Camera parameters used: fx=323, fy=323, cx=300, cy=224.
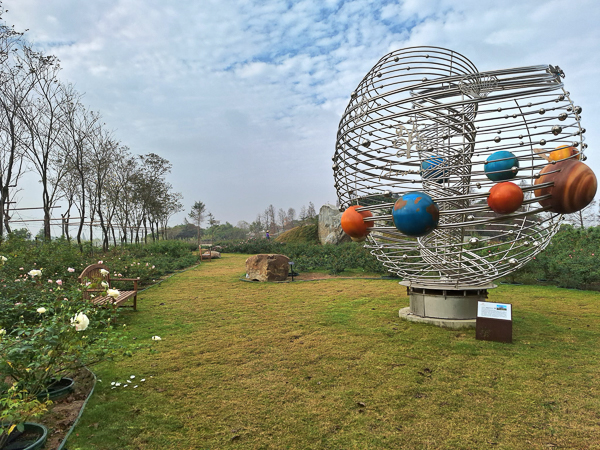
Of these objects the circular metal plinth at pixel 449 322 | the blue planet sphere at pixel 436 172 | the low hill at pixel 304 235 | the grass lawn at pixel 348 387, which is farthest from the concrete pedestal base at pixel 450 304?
the low hill at pixel 304 235

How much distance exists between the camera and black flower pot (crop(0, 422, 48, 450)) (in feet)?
7.70

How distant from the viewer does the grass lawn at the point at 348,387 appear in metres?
2.51

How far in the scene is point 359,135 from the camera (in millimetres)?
5020

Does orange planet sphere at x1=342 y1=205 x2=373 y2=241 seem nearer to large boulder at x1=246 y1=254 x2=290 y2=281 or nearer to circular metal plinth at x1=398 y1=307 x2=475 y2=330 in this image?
circular metal plinth at x1=398 y1=307 x2=475 y2=330

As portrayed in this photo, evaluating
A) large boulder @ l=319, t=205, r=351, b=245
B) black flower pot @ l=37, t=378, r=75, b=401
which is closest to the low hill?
large boulder @ l=319, t=205, r=351, b=245

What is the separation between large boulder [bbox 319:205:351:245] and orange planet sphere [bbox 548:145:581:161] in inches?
685

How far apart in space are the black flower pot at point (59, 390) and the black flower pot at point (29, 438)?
1.77ft

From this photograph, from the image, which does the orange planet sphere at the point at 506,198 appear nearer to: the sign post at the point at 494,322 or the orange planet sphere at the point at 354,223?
the orange planet sphere at the point at 354,223

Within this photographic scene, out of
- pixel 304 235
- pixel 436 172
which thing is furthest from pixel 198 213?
pixel 436 172

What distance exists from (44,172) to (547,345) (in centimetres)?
1795

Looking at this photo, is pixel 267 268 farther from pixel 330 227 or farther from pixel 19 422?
pixel 330 227

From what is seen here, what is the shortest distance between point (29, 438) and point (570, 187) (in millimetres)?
5328

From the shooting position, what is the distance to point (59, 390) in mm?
3154

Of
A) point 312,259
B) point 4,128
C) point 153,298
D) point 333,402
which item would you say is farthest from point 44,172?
point 333,402
